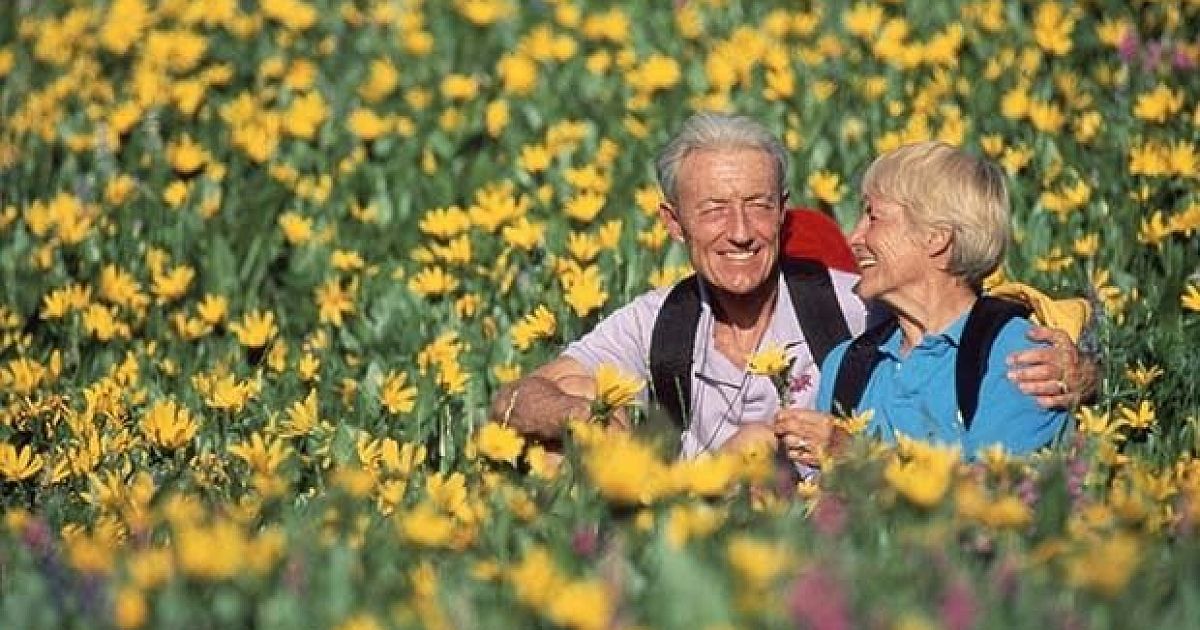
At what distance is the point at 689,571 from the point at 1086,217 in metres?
3.70

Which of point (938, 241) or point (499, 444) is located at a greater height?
point (938, 241)

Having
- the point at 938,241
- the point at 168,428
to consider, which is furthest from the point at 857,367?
the point at 168,428

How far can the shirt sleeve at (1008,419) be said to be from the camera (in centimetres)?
429

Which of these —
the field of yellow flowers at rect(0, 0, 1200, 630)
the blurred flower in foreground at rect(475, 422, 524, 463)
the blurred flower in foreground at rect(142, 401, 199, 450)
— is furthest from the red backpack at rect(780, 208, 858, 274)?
the blurred flower in foreground at rect(142, 401, 199, 450)

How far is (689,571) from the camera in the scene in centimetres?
287

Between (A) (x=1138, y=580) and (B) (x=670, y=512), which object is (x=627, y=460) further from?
(A) (x=1138, y=580)

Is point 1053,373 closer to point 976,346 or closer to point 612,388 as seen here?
point 976,346

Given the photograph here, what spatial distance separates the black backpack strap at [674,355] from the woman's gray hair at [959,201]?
659mm

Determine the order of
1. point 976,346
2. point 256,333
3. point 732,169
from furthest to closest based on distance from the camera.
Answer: point 256,333 < point 732,169 < point 976,346

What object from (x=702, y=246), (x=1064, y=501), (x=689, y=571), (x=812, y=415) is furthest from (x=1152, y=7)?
(x=689, y=571)

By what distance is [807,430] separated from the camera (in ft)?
13.6

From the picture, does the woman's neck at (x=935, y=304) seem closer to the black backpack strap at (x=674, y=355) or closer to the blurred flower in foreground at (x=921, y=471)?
the black backpack strap at (x=674, y=355)

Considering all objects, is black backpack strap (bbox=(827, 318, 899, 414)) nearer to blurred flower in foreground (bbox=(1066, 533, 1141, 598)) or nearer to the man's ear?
the man's ear

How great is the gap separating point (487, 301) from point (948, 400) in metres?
1.94
